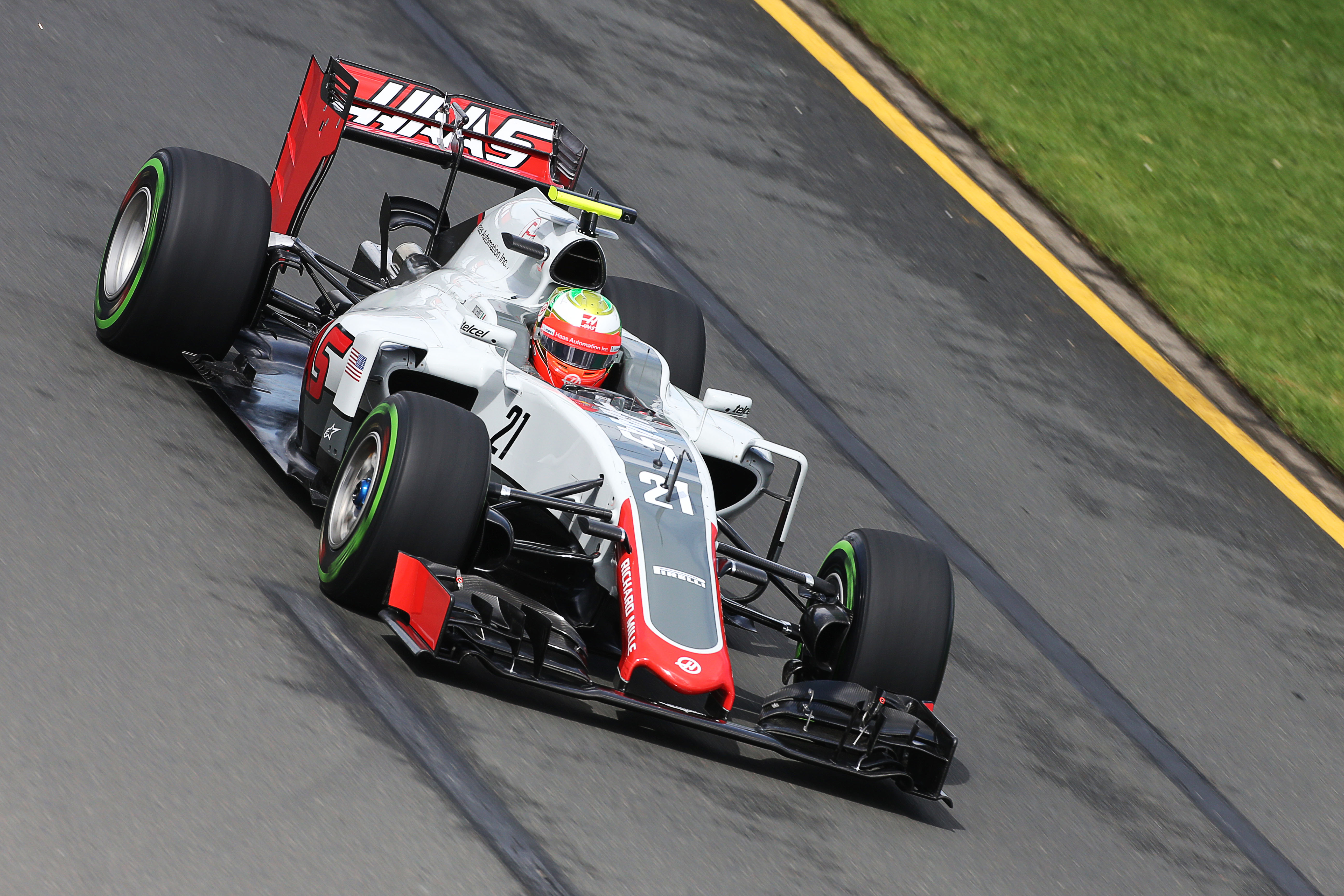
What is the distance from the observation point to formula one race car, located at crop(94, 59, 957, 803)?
227 inches

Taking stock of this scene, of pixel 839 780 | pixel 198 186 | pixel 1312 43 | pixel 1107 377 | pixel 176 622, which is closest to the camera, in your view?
pixel 176 622

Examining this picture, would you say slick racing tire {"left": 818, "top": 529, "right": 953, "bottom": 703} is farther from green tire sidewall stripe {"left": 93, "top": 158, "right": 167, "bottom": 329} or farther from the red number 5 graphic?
green tire sidewall stripe {"left": 93, "top": 158, "right": 167, "bottom": 329}

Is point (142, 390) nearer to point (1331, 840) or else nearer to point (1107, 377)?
point (1331, 840)

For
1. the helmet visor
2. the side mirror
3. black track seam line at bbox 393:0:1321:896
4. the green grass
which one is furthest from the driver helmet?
the green grass

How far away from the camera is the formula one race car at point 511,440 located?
5.78m

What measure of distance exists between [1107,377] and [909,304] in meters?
1.35

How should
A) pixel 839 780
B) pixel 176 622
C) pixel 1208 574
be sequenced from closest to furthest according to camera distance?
pixel 176 622
pixel 839 780
pixel 1208 574

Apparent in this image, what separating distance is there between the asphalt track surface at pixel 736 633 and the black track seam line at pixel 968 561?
0.29ft

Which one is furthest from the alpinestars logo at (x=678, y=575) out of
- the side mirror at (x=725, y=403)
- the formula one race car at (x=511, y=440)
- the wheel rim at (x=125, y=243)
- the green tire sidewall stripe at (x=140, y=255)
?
the wheel rim at (x=125, y=243)

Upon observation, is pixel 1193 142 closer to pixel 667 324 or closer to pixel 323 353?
pixel 667 324

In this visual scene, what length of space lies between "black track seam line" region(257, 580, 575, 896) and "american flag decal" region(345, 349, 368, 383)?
38.3 inches

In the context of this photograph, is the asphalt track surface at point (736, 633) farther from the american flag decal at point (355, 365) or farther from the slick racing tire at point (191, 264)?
the american flag decal at point (355, 365)

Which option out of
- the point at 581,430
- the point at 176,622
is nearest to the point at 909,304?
the point at 581,430

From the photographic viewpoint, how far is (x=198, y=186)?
7.20 meters
